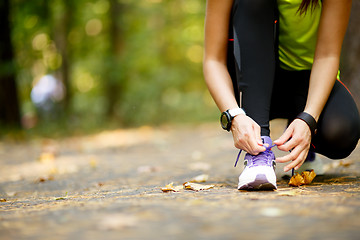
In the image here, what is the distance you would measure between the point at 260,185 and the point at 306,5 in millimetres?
883

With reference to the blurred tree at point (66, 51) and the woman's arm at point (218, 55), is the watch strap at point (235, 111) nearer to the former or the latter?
the woman's arm at point (218, 55)

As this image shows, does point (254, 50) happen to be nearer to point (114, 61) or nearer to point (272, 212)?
point (272, 212)

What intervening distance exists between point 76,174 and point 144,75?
7810 mm

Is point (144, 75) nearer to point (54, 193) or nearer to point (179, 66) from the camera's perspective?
point (179, 66)

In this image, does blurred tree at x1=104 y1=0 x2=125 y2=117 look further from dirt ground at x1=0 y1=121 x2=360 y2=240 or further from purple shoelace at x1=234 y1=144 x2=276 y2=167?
purple shoelace at x1=234 y1=144 x2=276 y2=167

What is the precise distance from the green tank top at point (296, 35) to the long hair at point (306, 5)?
34 mm

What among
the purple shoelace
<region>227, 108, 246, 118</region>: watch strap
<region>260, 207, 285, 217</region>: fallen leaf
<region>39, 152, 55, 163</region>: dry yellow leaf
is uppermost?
<region>227, 108, 246, 118</region>: watch strap

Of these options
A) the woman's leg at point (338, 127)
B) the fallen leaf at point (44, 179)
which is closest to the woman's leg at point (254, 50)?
the woman's leg at point (338, 127)

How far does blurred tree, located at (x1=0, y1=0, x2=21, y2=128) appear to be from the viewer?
6.87 m

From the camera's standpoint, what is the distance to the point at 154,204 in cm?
127

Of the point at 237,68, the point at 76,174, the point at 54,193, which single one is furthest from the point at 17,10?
the point at 237,68

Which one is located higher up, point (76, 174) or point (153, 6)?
point (153, 6)

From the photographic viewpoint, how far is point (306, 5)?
1.75 meters

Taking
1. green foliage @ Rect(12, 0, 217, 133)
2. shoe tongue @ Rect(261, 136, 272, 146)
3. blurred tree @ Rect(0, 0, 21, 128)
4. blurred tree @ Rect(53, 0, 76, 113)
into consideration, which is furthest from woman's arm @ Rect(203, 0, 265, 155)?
blurred tree @ Rect(53, 0, 76, 113)
